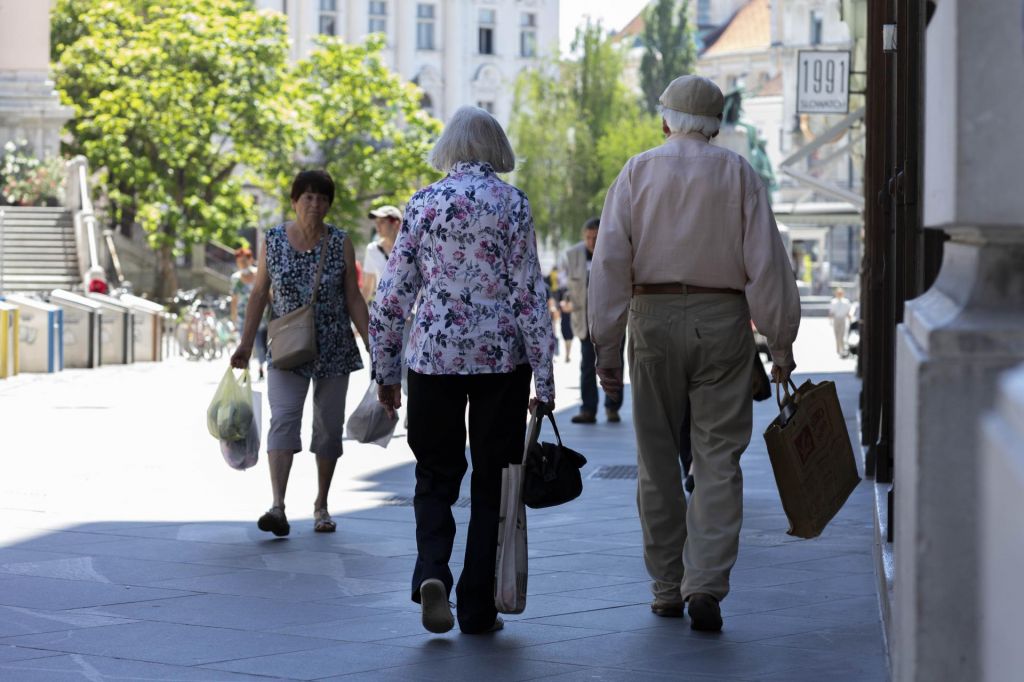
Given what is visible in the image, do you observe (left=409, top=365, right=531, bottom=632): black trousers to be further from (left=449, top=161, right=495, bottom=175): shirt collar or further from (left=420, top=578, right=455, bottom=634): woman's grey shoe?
(left=449, top=161, right=495, bottom=175): shirt collar

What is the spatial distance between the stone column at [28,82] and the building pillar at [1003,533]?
4533 cm

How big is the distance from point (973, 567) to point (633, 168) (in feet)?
11.3

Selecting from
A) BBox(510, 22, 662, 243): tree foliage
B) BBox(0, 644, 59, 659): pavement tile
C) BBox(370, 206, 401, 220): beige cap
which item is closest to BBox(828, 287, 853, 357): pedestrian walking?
BBox(370, 206, 401, 220): beige cap

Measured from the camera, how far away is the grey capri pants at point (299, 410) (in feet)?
28.3

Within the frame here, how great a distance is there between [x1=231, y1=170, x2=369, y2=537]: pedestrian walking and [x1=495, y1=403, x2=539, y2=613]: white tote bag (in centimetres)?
247

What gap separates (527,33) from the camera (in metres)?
83.2

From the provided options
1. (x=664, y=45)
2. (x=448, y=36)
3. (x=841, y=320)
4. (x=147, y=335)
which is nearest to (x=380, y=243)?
(x=147, y=335)

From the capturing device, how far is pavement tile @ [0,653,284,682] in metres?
5.43

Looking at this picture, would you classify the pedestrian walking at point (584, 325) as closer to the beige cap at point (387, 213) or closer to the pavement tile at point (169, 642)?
the beige cap at point (387, 213)

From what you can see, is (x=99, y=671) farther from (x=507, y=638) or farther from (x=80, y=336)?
(x=80, y=336)

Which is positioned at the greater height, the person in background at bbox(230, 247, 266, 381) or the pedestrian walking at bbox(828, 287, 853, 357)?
the person in background at bbox(230, 247, 266, 381)

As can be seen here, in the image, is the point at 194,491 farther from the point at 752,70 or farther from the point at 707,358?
the point at 752,70

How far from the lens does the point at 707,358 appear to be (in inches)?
249

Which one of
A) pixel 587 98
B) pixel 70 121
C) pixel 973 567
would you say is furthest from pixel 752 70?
pixel 973 567
